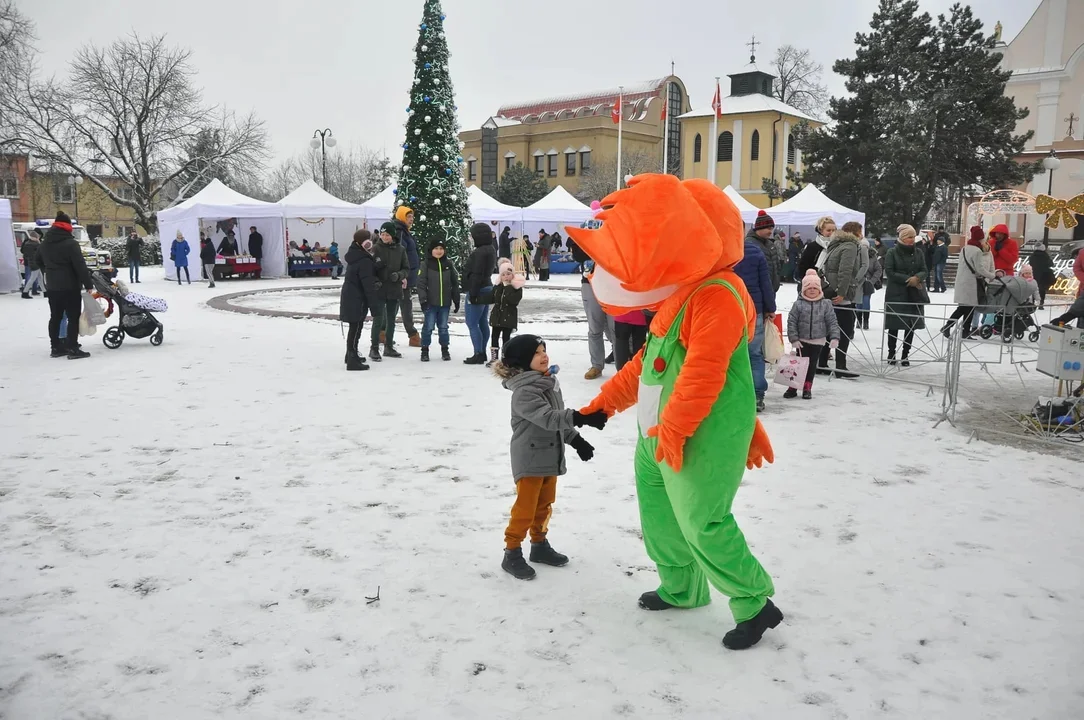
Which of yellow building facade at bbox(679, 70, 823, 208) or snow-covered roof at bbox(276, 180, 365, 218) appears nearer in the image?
snow-covered roof at bbox(276, 180, 365, 218)

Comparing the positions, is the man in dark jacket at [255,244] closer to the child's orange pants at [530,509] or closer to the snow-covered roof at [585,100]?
the child's orange pants at [530,509]

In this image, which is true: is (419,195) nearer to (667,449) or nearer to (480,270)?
(480,270)

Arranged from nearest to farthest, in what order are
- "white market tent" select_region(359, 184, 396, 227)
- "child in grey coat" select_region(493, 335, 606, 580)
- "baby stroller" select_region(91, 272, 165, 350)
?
"child in grey coat" select_region(493, 335, 606, 580) < "baby stroller" select_region(91, 272, 165, 350) < "white market tent" select_region(359, 184, 396, 227)

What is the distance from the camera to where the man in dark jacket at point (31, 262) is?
19.0 m

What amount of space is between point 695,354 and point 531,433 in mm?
1131

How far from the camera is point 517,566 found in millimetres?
4211

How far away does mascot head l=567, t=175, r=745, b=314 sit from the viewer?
3.35 meters

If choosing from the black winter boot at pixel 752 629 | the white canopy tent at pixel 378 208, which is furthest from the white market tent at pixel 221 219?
the black winter boot at pixel 752 629

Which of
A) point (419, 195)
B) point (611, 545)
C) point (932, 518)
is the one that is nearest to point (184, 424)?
point (611, 545)

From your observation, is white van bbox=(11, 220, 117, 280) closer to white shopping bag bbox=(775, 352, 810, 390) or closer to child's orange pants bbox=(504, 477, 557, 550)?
white shopping bag bbox=(775, 352, 810, 390)

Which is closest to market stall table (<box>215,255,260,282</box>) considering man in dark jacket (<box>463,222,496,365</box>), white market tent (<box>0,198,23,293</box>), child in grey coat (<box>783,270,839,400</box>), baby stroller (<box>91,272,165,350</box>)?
white market tent (<box>0,198,23,293</box>)

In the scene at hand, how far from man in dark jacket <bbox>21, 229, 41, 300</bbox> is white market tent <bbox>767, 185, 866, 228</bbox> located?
20316 mm

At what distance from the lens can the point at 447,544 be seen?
4633 mm

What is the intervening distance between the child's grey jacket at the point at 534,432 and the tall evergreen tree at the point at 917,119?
30.5m
